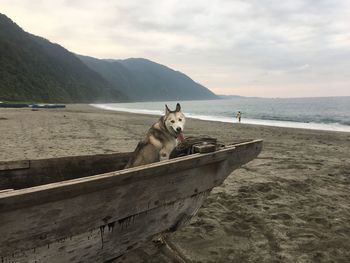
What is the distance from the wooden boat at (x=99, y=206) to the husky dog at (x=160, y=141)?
44.5 inches

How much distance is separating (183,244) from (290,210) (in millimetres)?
2317

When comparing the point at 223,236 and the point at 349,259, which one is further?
the point at 223,236

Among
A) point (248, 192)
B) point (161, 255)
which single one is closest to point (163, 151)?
point (161, 255)

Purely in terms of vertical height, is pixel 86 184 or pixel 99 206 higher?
pixel 86 184

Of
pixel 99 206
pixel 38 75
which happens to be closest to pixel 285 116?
pixel 99 206

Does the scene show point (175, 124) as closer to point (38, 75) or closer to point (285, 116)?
point (285, 116)

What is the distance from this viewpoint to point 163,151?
4.73 m

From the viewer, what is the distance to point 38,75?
3647 inches

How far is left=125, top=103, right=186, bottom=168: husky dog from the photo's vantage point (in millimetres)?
4504

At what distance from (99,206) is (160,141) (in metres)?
2.30

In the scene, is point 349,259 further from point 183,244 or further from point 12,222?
point 12,222

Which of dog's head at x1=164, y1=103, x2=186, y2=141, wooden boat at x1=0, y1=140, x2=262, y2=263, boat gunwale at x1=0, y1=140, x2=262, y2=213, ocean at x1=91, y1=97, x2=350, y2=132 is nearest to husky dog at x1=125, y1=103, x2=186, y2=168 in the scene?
dog's head at x1=164, y1=103, x2=186, y2=141

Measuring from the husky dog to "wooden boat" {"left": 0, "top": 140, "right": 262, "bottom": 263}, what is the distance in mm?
1129

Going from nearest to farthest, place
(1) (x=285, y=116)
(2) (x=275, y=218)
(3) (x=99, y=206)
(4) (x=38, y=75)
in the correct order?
(3) (x=99, y=206) → (2) (x=275, y=218) → (1) (x=285, y=116) → (4) (x=38, y=75)
